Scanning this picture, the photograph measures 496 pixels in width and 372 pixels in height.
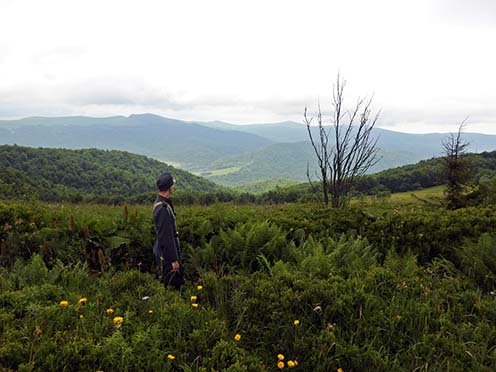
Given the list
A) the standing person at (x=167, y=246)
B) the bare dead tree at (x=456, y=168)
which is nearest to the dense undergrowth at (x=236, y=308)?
the standing person at (x=167, y=246)

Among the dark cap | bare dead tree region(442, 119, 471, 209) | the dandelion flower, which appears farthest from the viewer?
bare dead tree region(442, 119, 471, 209)

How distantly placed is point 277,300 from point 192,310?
0.87m

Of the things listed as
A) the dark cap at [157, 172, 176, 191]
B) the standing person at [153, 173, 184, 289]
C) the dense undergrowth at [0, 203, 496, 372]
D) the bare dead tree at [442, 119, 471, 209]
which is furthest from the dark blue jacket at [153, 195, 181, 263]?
the bare dead tree at [442, 119, 471, 209]

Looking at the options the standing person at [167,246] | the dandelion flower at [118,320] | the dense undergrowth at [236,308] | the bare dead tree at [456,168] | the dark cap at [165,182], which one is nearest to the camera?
the dense undergrowth at [236,308]

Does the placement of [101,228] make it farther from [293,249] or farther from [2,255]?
[293,249]

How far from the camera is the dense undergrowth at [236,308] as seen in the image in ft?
9.05

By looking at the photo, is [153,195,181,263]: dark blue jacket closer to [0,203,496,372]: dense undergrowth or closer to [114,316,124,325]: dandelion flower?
[0,203,496,372]: dense undergrowth

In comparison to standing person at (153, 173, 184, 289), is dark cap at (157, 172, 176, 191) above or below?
above

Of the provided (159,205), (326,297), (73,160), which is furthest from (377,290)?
(73,160)

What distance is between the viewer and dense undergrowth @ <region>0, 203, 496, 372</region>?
109 inches

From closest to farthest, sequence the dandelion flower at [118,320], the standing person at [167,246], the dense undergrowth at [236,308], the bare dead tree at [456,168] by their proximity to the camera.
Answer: the dense undergrowth at [236,308] < the dandelion flower at [118,320] < the standing person at [167,246] < the bare dead tree at [456,168]

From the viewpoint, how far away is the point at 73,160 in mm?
84750

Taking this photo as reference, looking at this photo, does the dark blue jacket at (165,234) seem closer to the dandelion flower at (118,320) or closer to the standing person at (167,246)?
the standing person at (167,246)

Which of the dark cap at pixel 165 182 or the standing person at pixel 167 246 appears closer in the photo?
the standing person at pixel 167 246
